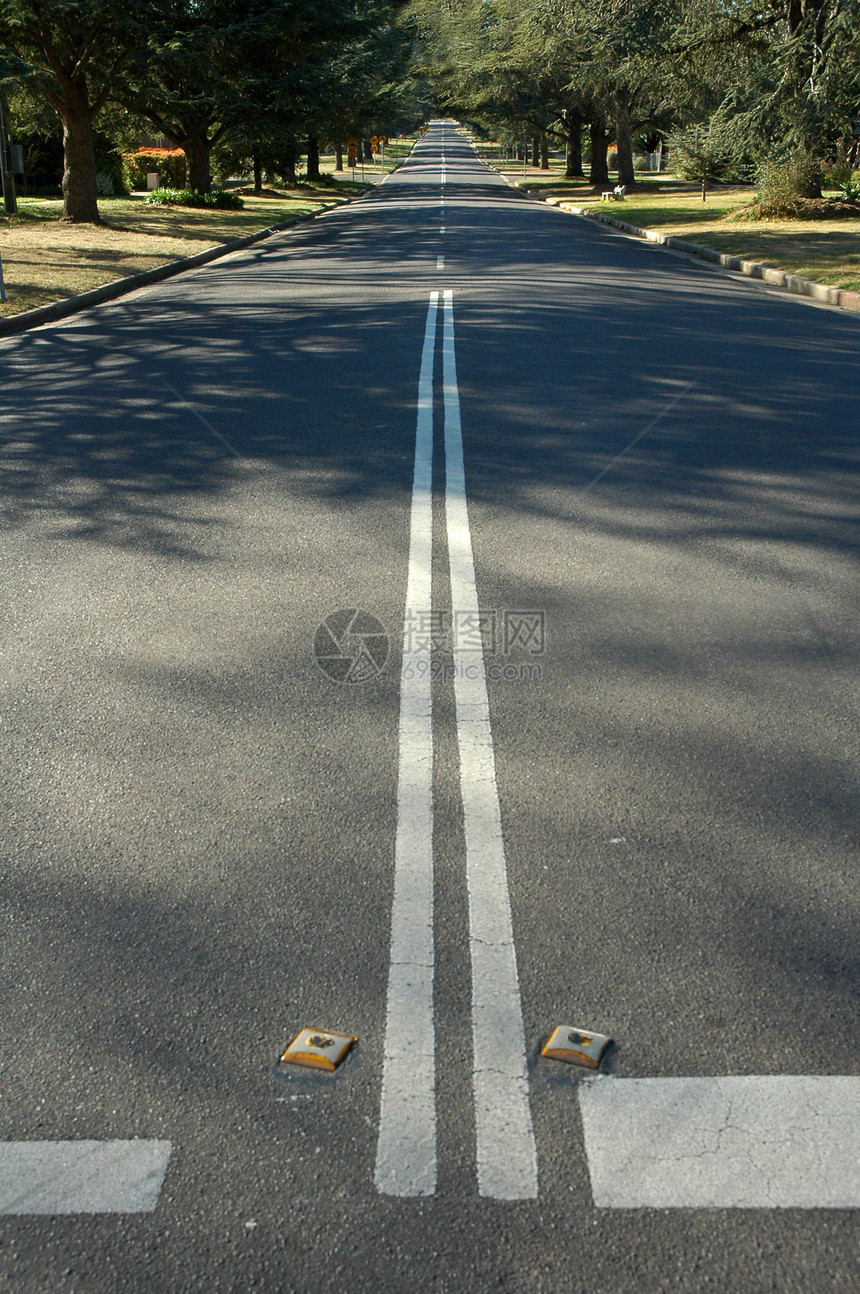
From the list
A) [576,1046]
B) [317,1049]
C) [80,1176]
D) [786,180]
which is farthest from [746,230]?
[80,1176]

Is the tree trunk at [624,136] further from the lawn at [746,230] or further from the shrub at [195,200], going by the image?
the shrub at [195,200]

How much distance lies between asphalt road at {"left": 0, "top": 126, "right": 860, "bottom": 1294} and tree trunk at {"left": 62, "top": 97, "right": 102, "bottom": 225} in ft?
63.0

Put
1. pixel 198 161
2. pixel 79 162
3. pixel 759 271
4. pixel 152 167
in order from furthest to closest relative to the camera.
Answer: pixel 152 167, pixel 198 161, pixel 79 162, pixel 759 271

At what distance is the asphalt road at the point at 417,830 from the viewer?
7.60 feet

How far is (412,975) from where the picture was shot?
2996 mm

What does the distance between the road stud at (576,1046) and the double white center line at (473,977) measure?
0.26 feet

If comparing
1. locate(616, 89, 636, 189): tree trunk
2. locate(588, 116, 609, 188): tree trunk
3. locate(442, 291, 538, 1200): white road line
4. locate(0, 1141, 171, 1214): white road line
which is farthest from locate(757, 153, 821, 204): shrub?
locate(0, 1141, 171, 1214): white road line

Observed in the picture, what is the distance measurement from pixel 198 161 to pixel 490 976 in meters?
36.1

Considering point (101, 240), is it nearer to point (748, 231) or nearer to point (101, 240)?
point (101, 240)

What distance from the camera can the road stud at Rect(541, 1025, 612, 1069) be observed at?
8.86ft

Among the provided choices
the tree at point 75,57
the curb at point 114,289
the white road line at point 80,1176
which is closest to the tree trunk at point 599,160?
the curb at point 114,289

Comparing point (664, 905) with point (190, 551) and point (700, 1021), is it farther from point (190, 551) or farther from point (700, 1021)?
point (190, 551)

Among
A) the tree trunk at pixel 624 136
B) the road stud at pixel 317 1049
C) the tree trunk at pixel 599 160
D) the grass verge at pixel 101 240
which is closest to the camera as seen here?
the road stud at pixel 317 1049

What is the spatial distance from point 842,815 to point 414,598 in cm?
248
